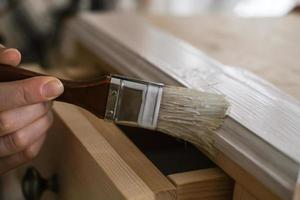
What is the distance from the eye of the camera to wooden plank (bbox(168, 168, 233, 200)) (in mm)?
390

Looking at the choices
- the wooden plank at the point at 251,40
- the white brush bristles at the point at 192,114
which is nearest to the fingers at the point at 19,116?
the white brush bristles at the point at 192,114

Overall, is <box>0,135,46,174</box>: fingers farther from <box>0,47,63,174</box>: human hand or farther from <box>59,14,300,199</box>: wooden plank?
<box>59,14,300,199</box>: wooden plank

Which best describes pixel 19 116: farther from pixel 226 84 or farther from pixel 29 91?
pixel 226 84

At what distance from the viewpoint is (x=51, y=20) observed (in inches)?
52.6

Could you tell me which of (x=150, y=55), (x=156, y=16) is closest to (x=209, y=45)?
(x=150, y=55)

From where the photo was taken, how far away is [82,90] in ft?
1.37

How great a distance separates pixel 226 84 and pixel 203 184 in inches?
5.1

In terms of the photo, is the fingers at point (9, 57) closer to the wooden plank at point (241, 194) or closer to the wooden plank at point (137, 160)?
the wooden plank at point (137, 160)

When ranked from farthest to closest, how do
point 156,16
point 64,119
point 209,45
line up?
point 156,16 < point 209,45 < point 64,119

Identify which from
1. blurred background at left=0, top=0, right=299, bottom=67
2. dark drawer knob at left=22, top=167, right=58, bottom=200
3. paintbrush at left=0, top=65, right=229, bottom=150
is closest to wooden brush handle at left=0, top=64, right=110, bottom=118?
paintbrush at left=0, top=65, right=229, bottom=150

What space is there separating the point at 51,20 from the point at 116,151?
98 cm

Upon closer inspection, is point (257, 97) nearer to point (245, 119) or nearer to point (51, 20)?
point (245, 119)

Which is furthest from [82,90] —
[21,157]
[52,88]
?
[21,157]

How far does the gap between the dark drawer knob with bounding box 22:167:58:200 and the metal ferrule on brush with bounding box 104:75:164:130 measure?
0.53ft
